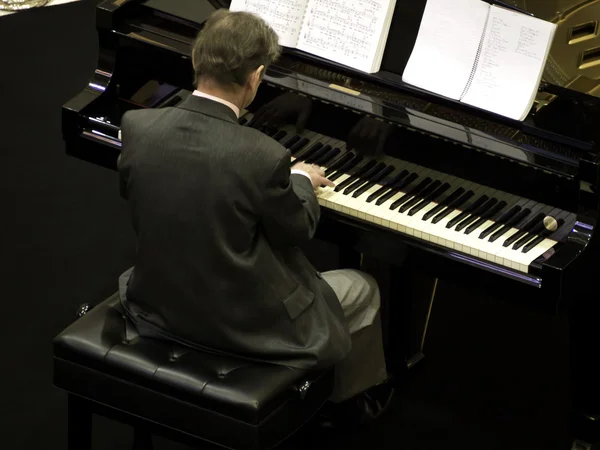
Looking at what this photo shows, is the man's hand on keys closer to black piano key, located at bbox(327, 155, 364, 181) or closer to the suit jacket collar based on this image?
black piano key, located at bbox(327, 155, 364, 181)

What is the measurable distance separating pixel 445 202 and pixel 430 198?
5 centimetres

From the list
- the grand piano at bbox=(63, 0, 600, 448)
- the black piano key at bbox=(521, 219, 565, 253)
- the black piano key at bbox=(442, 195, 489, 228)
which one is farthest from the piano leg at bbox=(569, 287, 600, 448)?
the black piano key at bbox=(442, 195, 489, 228)

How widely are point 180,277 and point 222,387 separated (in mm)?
322

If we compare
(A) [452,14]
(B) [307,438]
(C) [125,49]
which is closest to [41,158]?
(C) [125,49]

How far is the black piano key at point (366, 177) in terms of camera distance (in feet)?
11.7

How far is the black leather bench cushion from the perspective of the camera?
3000 millimetres

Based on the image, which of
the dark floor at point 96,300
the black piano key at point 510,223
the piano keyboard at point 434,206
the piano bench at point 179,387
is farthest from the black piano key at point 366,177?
the dark floor at point 96,300

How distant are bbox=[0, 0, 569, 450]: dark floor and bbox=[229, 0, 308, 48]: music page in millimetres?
1327

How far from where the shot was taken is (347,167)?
11.9 ft

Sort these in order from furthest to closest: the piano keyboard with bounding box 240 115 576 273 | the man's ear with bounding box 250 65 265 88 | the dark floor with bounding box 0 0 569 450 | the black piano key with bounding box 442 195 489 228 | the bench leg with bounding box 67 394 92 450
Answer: the dark floor with bounding box 0 0 569 450
the black piano key with bounding box 442 195 489 228
the piano keyboard with bounding box 240 115 576 273
the bench leg with bounding box 67 394 92 450
the man's ear with bounding box 250 65 265 88

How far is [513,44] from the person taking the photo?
3404 millimetres

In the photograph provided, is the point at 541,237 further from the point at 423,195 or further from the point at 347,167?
the point at 347,167

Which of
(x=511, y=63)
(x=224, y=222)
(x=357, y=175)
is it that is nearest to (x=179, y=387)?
(x=224, y=222)

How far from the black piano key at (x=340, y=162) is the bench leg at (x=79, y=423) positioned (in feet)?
3.51
